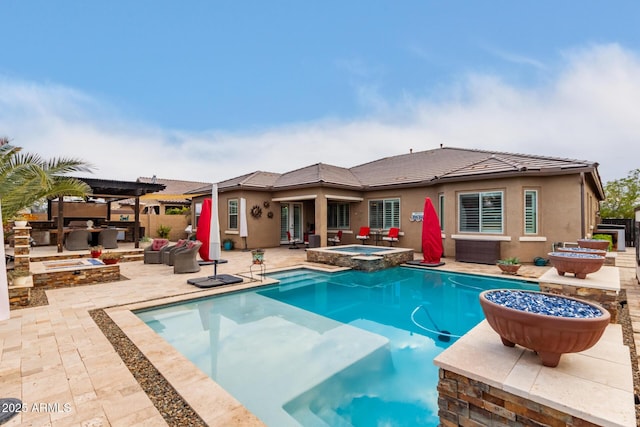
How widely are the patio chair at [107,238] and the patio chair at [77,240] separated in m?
0.56

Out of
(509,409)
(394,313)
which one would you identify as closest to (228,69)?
(394,313)

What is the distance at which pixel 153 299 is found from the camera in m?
6.96

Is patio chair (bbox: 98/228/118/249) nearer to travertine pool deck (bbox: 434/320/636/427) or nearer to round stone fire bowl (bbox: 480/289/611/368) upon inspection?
travertine pool deck (bbox: 434/320/636/427)

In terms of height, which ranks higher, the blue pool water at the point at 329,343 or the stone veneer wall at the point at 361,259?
the stone veneer wall at the point at 361,259

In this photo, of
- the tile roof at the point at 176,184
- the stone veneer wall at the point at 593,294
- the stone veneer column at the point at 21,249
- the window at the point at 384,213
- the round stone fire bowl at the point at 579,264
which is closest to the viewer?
the stone veneer wall at the point at 593,294

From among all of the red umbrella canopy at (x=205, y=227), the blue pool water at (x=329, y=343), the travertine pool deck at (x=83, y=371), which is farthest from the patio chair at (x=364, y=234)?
the travertine pool deck at (x=83, y=371)

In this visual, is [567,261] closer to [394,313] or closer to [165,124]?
[394,313]

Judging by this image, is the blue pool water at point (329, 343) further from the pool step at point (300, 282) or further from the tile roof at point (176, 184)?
the tile roof at point (176, 184)

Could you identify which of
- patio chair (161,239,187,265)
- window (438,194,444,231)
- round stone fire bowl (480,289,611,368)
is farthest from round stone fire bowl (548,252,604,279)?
patio chair (161,239,187,265)

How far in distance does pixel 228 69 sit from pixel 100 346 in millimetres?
13527

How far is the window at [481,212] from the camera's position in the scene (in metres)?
11.9

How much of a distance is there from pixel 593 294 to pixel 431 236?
7.15 metres

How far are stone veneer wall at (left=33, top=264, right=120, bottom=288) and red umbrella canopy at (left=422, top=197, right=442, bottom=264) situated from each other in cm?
1047

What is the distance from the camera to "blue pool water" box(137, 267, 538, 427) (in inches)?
140
